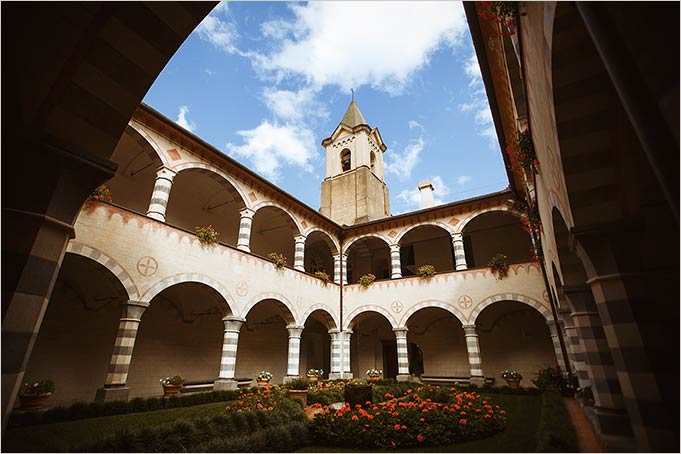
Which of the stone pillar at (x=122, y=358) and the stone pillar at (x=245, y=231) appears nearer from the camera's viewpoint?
the stone pillar at (x=122, y=358)

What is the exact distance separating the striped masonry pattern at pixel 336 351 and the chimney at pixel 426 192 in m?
7.86

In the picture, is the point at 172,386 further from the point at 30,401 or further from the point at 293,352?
the point at 293,352

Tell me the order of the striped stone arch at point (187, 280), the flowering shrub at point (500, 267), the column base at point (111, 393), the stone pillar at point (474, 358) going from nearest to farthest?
the column base at point (111, 393) → the striped stone arch at point (187, 280) → the stone pillar at point (474, 358) → the flowering shrub at point (500, 267)

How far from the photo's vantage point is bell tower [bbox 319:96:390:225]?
66.9ft

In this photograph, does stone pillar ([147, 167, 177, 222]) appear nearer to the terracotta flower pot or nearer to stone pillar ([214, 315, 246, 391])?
stone pillar ([214, 315, 246, 391])

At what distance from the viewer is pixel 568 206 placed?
3623mm

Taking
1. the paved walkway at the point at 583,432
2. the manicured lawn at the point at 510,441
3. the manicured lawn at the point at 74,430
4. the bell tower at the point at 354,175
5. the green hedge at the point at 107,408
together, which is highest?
the bell tower at the point at 354,175

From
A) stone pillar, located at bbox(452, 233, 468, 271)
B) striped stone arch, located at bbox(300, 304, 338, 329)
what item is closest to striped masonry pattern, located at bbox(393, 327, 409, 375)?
striped stone arch, located at bbox(300, 304, 338, 329)

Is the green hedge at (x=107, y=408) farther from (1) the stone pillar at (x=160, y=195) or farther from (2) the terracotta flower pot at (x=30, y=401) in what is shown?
(1) the stone pillar at (x=160, y=195)

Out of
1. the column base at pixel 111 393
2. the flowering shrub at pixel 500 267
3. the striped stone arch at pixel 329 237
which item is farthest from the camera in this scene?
the striped stone arch at pixel 329 237

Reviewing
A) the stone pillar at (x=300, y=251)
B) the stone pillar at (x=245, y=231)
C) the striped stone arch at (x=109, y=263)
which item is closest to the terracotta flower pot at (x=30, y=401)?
the striped stone arch at (x=109, y=263)

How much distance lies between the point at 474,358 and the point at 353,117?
60.1 ft

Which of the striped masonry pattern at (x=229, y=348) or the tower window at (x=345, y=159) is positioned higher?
the tower window at (x=345, y=159)

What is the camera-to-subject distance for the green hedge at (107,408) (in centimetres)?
644
